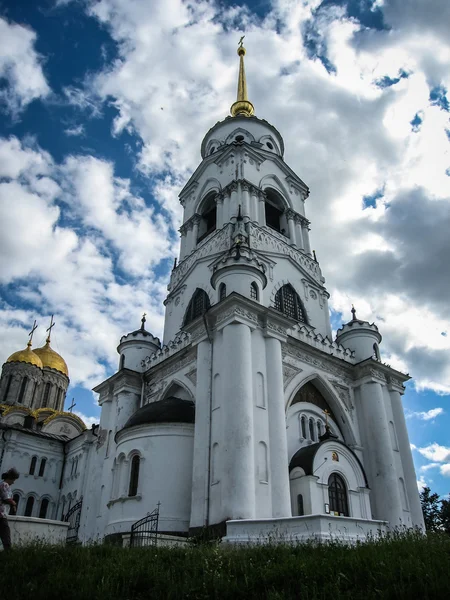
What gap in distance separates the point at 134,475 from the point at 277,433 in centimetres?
565

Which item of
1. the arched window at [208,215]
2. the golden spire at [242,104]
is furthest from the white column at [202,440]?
the golden spire at [242,104]

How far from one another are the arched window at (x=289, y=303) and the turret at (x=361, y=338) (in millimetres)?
2292

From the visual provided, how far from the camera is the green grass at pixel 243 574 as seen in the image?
227 inches

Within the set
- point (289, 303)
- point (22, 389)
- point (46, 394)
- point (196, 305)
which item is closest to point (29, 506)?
point (22, 389)

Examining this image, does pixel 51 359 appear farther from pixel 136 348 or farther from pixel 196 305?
pixel 196 305

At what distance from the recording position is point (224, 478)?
15523mm

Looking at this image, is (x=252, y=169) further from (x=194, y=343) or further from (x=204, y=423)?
(x=204, y=423)

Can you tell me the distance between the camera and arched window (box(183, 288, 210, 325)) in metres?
25.1

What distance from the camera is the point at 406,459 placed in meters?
22.1

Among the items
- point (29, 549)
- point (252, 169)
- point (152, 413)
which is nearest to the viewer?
point (29, 549)

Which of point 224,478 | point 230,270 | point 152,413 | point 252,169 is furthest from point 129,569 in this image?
point 252,169

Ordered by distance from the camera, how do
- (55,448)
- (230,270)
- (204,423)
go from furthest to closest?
(55,448)
(230,270)
(204,423)

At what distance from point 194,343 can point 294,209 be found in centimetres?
1396

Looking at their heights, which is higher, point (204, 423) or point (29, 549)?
point (204, 423)
